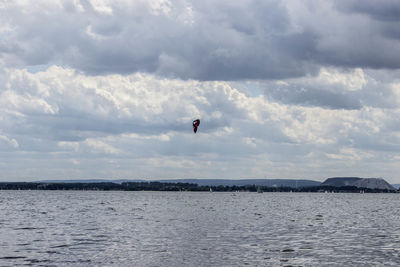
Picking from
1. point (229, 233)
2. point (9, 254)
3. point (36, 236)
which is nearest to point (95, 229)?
point (36, 236)

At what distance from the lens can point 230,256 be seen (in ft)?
163

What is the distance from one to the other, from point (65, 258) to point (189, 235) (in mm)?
23626

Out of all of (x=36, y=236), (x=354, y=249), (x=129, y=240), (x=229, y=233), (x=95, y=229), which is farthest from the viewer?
(x=95, y=229)

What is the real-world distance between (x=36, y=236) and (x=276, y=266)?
3567cm

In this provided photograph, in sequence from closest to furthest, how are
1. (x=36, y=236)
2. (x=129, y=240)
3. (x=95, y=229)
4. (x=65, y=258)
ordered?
1. (x=65, y=258)
2. (x=129, y=240)
3. (x=36, y=236)
4. (x=95, y=229)

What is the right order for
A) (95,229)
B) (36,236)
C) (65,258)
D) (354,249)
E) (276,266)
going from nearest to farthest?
(276,266)
(65,258)
(354,249)
(36,236)
(95,229)

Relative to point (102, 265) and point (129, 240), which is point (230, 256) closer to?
point (102, 265)

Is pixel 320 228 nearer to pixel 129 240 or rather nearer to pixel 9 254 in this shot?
pixel 129 240

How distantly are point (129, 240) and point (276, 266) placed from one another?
23942 mm

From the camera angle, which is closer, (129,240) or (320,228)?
(129,240)

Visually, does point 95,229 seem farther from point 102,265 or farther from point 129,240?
point 102,265

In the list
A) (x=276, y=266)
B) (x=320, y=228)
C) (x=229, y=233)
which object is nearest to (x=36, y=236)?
(x=229, y=233)

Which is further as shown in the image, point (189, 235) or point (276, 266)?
point (189, 235)

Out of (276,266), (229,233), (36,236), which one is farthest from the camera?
(229,233)
